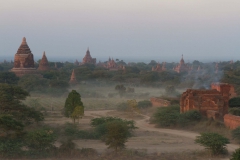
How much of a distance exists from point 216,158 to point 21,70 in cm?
3791

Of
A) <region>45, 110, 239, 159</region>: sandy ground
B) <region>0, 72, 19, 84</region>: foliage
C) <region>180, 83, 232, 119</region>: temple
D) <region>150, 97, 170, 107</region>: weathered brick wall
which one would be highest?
<region>0, 72, 19, 84</region>: foliage

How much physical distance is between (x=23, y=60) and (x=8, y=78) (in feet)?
14.5

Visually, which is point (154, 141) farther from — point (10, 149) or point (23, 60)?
point (23, 60)

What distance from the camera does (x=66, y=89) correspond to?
47.3 metres

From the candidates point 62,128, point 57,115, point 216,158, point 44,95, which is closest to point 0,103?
point 62,128

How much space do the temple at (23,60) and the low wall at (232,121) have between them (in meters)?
32.5

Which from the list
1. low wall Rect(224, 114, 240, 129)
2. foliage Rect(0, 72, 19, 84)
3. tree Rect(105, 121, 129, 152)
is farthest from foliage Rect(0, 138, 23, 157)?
foliage Rect(0, 72, 19, 84)

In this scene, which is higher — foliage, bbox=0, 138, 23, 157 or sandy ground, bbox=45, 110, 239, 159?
foliage, bbox=0, 138, 23, 157

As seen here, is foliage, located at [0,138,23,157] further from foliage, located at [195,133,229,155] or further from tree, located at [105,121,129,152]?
foliage, located at [195,133,229,155]

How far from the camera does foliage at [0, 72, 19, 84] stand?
4734 centimetres

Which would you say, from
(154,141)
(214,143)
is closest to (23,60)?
(154,141)

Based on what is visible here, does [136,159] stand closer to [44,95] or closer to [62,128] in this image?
[62,128]

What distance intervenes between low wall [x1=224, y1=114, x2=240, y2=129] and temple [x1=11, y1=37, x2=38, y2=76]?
32.5m

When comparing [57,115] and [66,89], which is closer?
[57,115]
